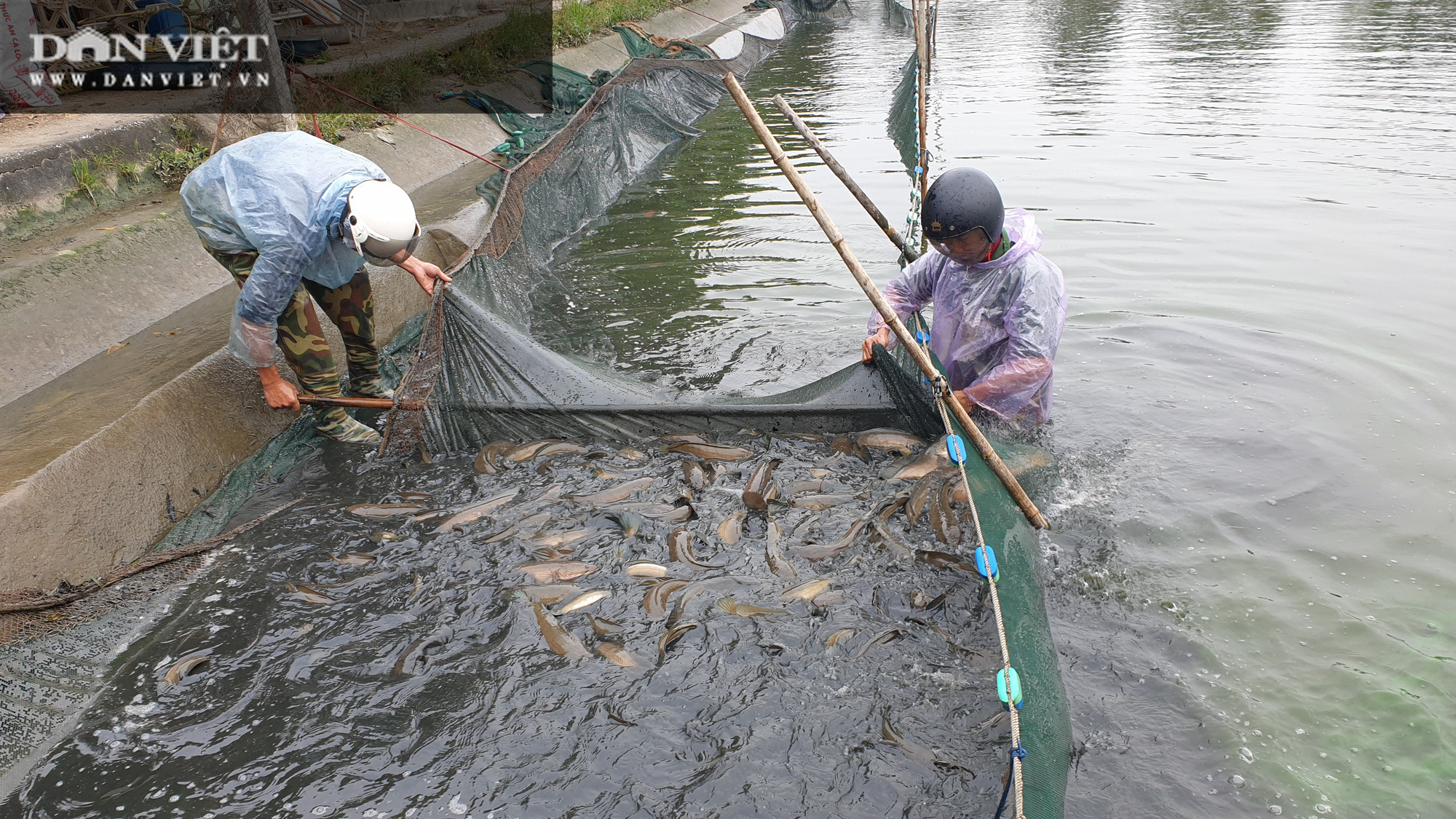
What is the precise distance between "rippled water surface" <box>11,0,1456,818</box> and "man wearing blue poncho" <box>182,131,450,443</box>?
881 mm

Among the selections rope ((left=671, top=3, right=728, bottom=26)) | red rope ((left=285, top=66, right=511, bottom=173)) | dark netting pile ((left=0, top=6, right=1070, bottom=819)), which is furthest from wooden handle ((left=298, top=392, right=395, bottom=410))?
rope ((left=671, top=3, right=728, bottom=26))

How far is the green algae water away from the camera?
3625mm

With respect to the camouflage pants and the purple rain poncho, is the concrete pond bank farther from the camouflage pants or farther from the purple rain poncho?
the purple rain poncho

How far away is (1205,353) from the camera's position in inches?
263

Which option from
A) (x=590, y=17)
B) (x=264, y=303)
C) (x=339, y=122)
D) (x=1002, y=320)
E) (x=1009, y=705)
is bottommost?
(x=1009, y=705)

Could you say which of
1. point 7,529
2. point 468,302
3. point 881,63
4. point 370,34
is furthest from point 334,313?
point 881,63

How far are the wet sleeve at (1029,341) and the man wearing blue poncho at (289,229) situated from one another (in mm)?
3201

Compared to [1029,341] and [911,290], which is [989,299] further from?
[911,290]

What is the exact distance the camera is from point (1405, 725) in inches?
141

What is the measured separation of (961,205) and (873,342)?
92 cm

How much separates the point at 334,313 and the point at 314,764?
2989 millimetres

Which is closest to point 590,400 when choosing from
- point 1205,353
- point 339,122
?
point 1205,353

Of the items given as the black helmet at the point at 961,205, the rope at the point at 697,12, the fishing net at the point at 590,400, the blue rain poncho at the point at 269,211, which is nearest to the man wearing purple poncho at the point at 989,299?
the black helmet at the point at 961,205

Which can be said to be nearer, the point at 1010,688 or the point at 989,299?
the point at 1010,688
